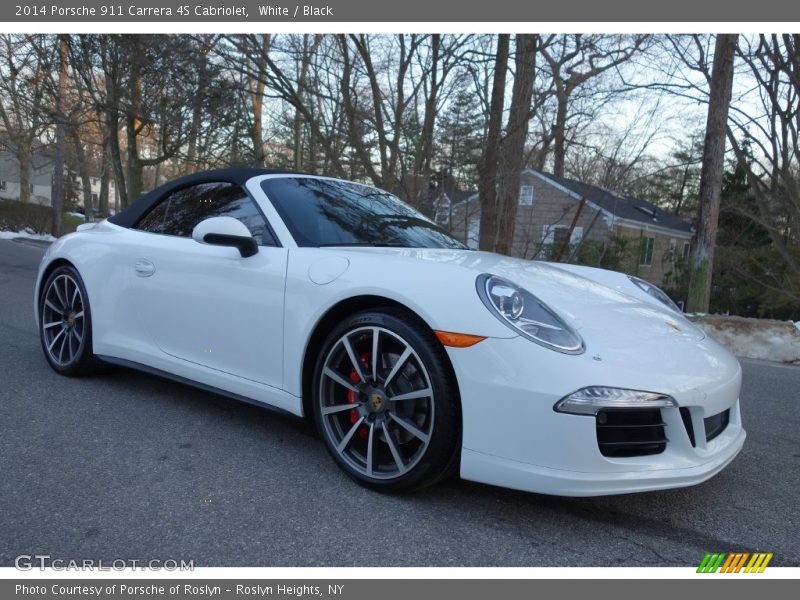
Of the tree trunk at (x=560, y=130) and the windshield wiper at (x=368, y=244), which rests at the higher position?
the tree trunk at (x=560, y=130)

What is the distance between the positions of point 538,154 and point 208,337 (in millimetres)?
7421

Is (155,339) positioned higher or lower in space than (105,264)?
lower

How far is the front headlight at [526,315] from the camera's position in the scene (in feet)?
7.82

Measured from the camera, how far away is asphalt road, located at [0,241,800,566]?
2193mm

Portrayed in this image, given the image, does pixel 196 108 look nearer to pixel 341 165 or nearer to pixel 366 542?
pixel 341 165

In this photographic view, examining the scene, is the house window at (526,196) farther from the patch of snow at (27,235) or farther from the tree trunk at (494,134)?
the patch of snow at (27,235)

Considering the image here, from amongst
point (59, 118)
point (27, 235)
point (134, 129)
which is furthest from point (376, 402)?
point (27, 235)

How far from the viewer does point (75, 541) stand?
219 centimetres

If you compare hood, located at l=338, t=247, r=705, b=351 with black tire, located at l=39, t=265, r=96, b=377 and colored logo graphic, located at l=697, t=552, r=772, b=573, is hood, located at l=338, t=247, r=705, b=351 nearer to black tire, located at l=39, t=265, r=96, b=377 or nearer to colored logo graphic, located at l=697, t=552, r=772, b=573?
colored logo graphic, located at l=697, t=552, r=772, b=573

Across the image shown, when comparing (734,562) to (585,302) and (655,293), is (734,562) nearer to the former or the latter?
(585,302)

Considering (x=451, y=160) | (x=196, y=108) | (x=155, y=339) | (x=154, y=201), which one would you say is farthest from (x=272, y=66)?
(x=155, y=339)

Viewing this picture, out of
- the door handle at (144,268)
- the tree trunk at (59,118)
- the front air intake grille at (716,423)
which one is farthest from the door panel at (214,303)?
the tree trunk at (59,118)

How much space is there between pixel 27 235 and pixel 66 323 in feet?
64.6

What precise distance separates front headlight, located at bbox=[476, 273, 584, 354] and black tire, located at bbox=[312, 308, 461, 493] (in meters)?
0.28
